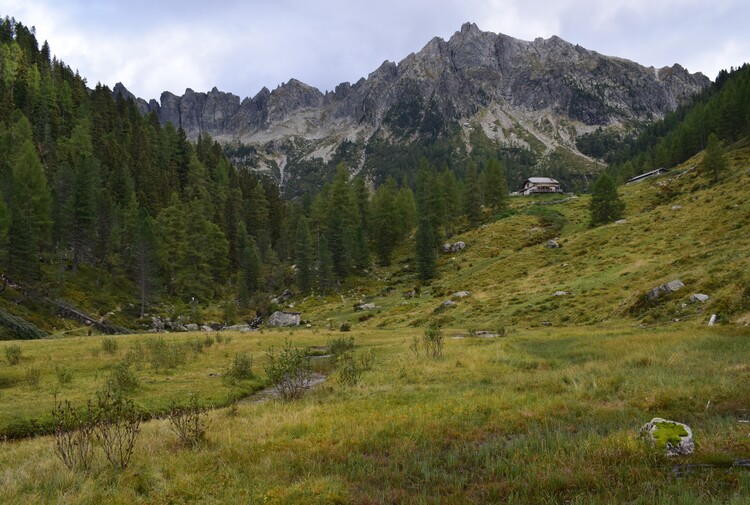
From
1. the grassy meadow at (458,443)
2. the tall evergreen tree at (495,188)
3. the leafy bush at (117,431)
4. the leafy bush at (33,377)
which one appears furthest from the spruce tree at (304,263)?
the leafy bush at (117,431)

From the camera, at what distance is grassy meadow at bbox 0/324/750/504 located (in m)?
7.17

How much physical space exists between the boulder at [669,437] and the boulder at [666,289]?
92.7 ft

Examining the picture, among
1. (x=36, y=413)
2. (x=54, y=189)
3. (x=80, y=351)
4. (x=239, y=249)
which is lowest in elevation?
(x=36, y=413)

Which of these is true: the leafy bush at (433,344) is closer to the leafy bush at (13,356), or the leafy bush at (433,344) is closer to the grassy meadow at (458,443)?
the grassy meadow at (458,443)

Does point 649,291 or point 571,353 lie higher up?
point 649,291

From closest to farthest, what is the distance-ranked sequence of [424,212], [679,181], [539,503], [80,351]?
[539,503] → [80,351] → [679,181] → [424,212]

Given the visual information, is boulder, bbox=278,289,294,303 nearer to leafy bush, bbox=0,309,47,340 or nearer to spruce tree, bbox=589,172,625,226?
leafy bush, bbox=0,309,47,340

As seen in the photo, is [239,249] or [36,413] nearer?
[36,413]

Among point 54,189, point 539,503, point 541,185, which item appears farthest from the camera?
point 541,185

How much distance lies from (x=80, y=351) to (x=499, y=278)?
2155 inches

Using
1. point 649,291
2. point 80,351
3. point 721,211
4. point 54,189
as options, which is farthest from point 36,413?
point 54,189

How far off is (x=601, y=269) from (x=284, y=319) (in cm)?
4565

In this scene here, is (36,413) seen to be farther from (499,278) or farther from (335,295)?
(335,295)

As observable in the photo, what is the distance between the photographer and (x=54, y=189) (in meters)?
76.4
